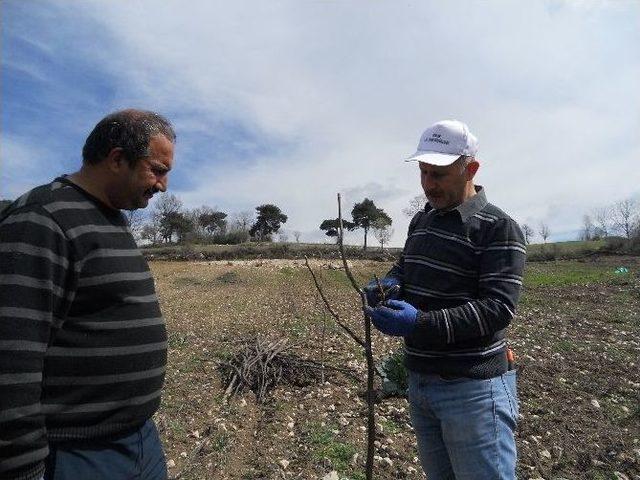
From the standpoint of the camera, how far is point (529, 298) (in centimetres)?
1410

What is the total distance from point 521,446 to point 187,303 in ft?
37.2

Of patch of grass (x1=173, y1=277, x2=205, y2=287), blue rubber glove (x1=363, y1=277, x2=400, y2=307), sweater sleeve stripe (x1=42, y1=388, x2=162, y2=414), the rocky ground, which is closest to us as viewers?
sweater sleeve stripe (x1=42, y1=388, x2=162, y2=414)

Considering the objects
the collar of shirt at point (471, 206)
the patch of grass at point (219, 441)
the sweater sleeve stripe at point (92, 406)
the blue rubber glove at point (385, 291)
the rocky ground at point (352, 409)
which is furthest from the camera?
the patch of grass at point (219, 441)

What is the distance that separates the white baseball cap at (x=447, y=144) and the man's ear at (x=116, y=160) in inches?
46.3

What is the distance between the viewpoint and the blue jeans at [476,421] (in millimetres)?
1877

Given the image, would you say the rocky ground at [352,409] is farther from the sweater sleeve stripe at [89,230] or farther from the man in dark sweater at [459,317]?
the sweater sleeve stripe at [89,230]

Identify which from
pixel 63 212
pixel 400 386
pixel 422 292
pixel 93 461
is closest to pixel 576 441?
pixel 400 386

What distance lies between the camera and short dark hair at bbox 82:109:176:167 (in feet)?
5.69

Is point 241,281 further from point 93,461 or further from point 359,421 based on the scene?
point 93,461

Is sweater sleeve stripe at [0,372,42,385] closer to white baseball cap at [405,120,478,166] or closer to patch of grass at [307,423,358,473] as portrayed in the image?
white baseball cap at [405,120,478,166]

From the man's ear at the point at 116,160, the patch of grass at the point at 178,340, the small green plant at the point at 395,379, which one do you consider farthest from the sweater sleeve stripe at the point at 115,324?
the patch of grass at the point at 178,340

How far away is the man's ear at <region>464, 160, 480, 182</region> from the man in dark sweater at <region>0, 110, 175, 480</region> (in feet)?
4.13

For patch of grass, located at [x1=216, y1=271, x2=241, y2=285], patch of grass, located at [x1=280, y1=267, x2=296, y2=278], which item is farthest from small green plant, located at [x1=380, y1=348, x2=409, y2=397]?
patch of grass, located at [x1=280, y1=267, x2=296, y2=278]

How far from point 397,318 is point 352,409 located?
371 cm
